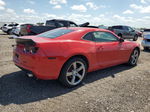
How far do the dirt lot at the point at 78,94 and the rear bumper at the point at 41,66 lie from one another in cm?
45

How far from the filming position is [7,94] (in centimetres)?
302

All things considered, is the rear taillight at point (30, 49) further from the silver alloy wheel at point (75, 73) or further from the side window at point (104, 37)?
the side window at point (104, 37)

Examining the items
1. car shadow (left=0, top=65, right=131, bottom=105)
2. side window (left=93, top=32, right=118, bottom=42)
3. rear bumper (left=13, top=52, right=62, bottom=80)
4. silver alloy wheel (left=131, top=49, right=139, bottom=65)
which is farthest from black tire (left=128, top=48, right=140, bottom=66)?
rear bumper (left=13, top=52, right=62, bottom=80)

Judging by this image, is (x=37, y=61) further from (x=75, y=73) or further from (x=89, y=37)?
(x=89, y=37)

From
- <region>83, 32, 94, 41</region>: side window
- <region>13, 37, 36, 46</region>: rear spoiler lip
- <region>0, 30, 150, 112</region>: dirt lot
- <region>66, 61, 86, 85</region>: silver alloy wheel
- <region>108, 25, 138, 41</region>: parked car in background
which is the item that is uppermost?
<region>108, 25, 138, 41</region>: parked car in background

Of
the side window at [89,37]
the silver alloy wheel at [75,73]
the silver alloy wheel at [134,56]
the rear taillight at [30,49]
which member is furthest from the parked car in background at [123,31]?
the rear taillight at [30,49]

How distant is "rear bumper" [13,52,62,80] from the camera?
2.90 meters

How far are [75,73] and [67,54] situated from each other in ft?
2.08

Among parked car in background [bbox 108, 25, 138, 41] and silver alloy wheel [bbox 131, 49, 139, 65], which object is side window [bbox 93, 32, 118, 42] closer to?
silver alloy wheel [bbox 131, 49, 139, 65]

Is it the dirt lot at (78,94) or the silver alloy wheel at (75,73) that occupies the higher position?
the silver alloy wheel at (75,73)

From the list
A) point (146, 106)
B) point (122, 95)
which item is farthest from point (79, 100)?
point (146, 106)

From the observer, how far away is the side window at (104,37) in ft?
13.3

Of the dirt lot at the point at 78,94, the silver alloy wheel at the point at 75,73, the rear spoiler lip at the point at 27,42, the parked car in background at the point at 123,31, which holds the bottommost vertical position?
the dirt lot at the point at 78,94

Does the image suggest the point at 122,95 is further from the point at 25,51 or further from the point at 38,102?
the point at 25,51
